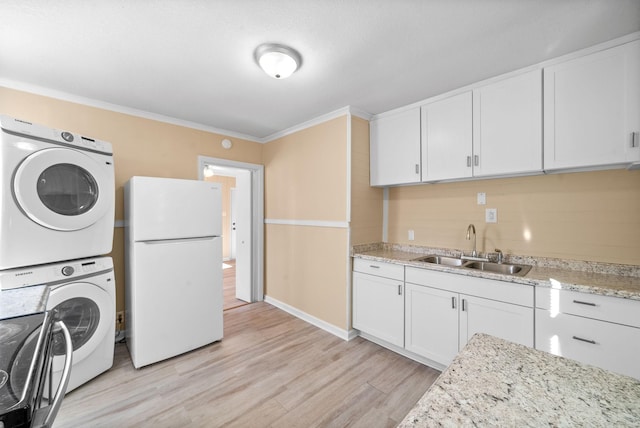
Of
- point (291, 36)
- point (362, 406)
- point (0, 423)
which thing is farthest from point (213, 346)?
point (291, 36)

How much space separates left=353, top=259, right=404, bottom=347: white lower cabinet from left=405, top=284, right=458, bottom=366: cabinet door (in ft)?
0.28

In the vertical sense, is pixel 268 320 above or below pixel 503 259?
below

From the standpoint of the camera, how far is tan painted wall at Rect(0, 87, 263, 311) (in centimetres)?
239

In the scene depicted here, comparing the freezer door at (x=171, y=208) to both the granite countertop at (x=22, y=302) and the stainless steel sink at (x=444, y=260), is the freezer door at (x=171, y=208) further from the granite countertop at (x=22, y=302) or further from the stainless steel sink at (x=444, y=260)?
the stainless steel sink at (x=444, y=260)

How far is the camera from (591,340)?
162cm

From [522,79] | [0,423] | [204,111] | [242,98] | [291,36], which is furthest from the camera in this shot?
[204,111]

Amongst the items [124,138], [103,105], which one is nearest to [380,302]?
[124,138]

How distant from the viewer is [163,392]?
2.03 meters

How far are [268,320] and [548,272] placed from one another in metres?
2.79

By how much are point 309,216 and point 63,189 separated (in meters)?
2.19

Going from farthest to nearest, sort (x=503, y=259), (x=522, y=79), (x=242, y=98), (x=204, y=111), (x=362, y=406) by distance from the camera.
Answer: (x=204, y=111) → (x=242, y=98) → (x=503, y=259) → (x=522, y=79) → (x=362, y=406)

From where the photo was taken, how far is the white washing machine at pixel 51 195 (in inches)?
69.4

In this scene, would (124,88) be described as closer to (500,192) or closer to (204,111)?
(204,111)

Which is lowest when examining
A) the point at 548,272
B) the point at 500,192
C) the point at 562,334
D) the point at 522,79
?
the point at 562,334
